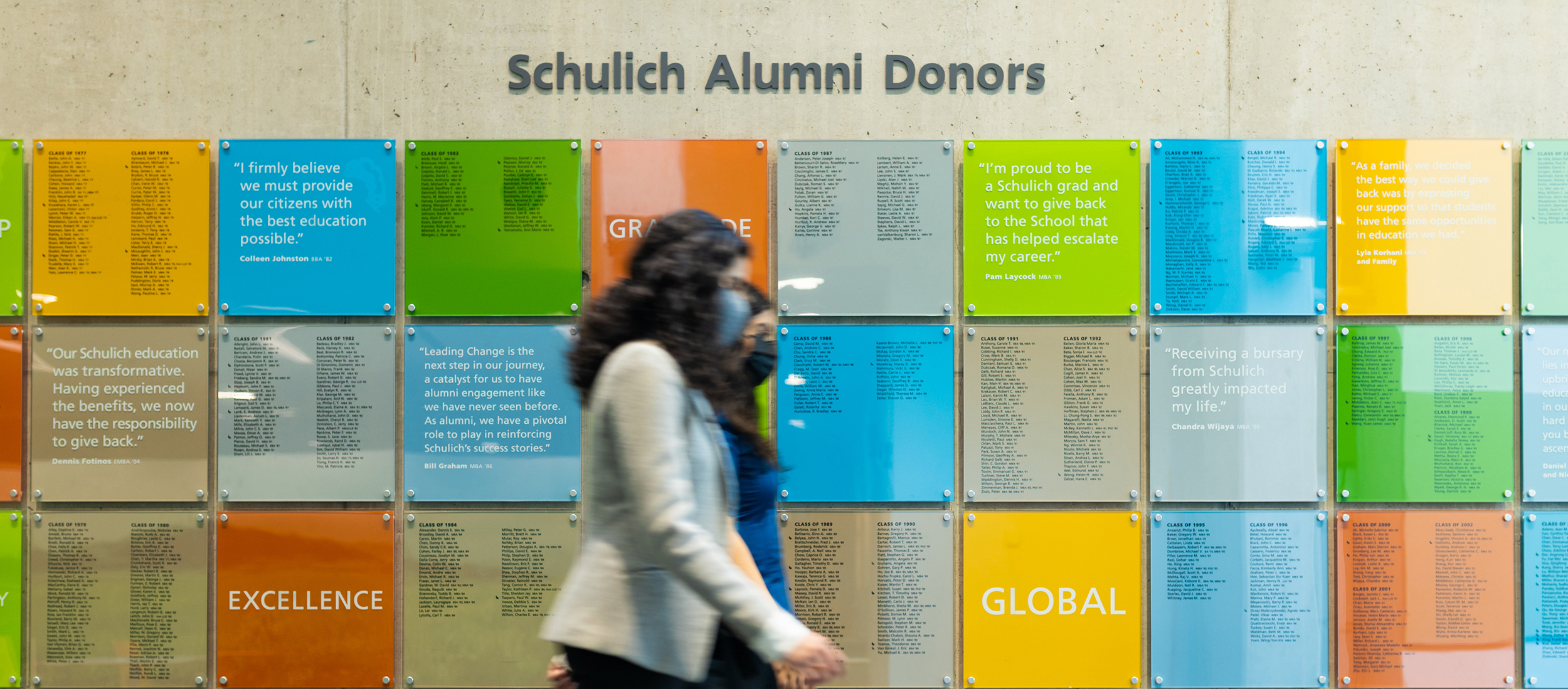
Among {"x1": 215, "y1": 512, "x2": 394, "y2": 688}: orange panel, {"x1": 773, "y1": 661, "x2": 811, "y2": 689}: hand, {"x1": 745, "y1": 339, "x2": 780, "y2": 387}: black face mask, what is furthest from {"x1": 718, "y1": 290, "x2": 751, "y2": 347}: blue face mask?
{"x1": 215, "y1": 512, "x2": 394, "y2": 688}: orange panel

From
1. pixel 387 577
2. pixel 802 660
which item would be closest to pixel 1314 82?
pixel 802 660

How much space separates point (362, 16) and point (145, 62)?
0.74 meters

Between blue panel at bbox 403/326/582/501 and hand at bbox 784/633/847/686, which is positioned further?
blue panel at bbox 403/326/582/501

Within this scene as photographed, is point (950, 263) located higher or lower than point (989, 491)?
higher

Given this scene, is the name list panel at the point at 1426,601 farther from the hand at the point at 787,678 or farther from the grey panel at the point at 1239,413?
the hand at the point at 787,678

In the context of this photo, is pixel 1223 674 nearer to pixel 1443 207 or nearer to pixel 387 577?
pixel 1443 207

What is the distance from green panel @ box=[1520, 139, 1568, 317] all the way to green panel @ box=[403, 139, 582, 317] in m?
3.10

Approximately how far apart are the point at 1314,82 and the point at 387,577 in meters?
3.48

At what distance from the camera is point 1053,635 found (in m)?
2.97

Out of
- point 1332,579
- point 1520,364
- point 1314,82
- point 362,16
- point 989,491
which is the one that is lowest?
point 1332,579

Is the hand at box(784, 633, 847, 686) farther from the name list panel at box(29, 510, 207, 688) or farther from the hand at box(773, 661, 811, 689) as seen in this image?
the name list panel at box(29, 510, 207, 688)

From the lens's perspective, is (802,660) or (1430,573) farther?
(1430,573)

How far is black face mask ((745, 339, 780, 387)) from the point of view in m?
2.05

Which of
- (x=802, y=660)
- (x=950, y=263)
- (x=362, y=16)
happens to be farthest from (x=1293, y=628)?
(x=362, y=16)
